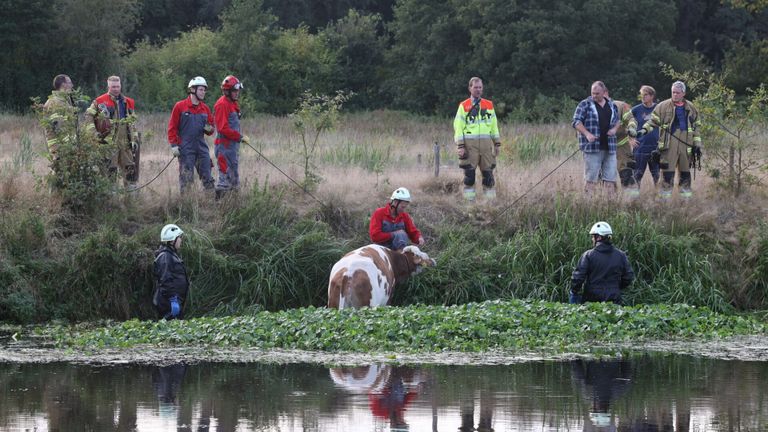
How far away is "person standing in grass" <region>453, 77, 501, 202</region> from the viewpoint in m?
21.9

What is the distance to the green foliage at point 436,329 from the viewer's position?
50.7ft

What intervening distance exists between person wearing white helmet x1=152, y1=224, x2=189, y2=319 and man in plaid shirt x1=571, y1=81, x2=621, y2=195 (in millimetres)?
7012

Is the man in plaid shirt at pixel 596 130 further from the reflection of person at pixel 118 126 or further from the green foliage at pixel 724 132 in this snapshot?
the reflection of person at pixel 118 126

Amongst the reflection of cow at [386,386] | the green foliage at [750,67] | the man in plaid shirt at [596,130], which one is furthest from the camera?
the green foliage at [750,67]

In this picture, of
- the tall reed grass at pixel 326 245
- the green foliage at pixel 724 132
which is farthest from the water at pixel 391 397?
the green foliage at pixel 724 132

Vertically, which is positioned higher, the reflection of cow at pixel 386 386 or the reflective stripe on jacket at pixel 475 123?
the reflective stripe on jacket at pixel 475 123

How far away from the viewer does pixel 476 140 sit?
22.0 m

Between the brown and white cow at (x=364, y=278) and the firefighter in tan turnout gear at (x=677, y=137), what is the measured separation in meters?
5.76

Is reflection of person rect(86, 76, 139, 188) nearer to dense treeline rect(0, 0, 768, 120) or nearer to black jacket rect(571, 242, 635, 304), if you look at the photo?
black jacket rect(571, 242, 635, 304)

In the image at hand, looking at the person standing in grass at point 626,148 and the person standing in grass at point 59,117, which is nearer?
the person standing in grass at point 59,117

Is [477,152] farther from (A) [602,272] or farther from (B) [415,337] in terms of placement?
(B) [415,337]

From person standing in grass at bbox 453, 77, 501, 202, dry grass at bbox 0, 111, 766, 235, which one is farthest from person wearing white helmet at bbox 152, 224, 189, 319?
person standing in grass at bbox 453, 77, 501, 202

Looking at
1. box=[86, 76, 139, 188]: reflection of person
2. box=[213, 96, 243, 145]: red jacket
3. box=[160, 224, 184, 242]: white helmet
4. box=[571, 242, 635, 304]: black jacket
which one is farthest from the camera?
box=[86, 76, 139, 188]: reflection of person

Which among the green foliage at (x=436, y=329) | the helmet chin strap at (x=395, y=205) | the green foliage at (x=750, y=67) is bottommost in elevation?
the green foliage at (x=436, y=329)
